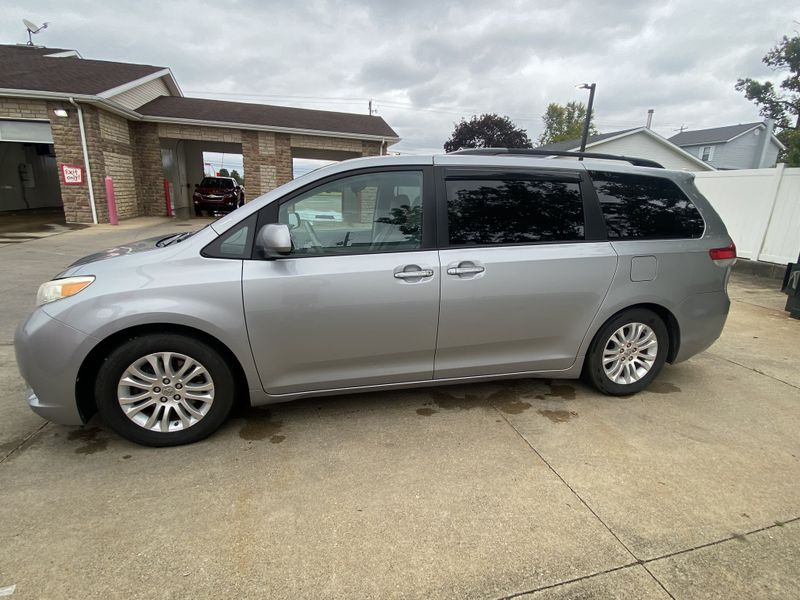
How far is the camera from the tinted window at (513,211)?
2959 mm

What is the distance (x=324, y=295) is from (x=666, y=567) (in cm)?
209

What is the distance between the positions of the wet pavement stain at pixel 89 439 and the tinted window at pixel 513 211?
2.46 meters

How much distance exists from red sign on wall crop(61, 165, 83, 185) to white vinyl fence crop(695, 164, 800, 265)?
16092mm

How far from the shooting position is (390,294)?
276 cm

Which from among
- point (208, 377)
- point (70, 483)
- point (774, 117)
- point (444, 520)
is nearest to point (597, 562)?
point (444, 520)

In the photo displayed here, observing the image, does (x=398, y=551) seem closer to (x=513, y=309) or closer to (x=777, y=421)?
(x=513, y=309)

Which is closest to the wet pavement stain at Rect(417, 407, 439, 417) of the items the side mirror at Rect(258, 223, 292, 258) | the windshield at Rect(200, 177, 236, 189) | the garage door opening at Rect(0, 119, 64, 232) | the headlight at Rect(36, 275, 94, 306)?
the side mirror at Rect(258, 223, 292, 258)

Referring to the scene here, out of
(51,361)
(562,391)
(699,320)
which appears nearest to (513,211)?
(562,391)

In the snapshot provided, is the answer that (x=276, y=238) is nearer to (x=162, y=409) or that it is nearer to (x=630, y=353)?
(x=162, y=409)

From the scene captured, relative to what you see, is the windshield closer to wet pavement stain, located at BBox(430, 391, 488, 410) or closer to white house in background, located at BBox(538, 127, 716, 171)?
white house in background, located at BBox(538, 127, 716, 171)

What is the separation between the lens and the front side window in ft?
9.15

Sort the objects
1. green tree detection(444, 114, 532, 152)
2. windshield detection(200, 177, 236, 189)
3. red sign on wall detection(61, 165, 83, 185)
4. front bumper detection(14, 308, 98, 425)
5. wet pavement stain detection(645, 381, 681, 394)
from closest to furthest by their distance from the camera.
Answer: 1. front bumper detection(14, 308, 98, 425)
2. wet pavement stain detection(645, 381, 681, 394)
3. red sign on wall detection(61, 165, 83, 185)
4. windshield detection(200, 177, 236, 189)
5. green tree detection(444, 114, 532, 152)

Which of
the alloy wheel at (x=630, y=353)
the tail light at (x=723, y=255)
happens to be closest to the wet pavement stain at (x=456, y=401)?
the alloy wheel at (x=630, y=353)

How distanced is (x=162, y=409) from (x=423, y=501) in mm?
1596
